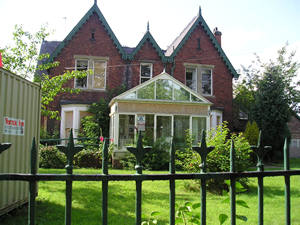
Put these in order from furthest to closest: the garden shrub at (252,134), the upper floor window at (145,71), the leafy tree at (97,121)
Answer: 1. the upper floor window at (145,71)
2. the garden shrub at (252,134)
3. the leafy tree at (97,121)

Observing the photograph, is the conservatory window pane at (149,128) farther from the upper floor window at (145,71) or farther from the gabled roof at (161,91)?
the upper floor window at (145,71)

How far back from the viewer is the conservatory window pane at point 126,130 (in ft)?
47.5

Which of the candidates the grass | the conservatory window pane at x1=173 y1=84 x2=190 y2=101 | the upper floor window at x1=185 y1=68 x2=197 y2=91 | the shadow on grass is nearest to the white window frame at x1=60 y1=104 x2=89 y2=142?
the conservatory window pane at x1=173 y1=84 x2=190 y2=101

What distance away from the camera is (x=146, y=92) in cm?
1495

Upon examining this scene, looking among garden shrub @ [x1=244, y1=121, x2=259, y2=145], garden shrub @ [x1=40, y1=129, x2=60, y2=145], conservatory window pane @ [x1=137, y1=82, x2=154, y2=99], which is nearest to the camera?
conservatory window pane @ [x1=137, y1=82, x2=154, y2=99]

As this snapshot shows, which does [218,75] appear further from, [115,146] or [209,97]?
[115,146]

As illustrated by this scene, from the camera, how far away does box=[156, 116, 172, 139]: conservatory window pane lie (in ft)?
49.3

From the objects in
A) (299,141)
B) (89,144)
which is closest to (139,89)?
(89,144)

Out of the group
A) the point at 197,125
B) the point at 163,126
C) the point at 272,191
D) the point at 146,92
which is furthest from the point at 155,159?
the point at 272,191

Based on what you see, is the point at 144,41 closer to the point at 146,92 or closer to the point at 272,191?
the point at 146,92

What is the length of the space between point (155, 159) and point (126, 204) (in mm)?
7176

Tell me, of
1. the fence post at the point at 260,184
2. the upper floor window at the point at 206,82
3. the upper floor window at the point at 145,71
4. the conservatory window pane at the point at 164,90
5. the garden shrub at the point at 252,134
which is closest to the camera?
the fence post at the point at 260,184

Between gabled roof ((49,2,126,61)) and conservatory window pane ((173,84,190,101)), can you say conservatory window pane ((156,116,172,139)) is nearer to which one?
conservatory window pane ((173,84,190,101))

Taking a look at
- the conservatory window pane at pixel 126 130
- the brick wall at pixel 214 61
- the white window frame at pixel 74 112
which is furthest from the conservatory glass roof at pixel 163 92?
the brick wall at pixel 214 61
